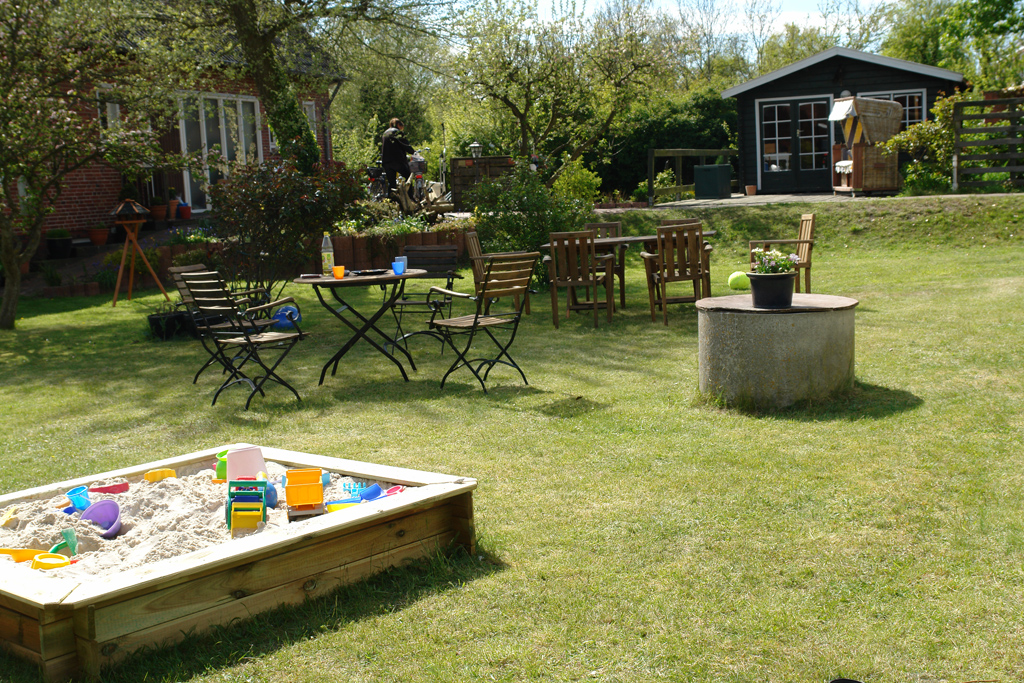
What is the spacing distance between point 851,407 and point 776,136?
1731 centimetres

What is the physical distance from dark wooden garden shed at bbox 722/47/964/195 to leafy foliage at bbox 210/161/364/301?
517 inches

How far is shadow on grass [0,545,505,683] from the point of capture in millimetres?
2639

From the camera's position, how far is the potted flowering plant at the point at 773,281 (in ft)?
18.0

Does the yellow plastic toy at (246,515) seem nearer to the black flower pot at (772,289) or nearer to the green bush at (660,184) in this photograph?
the black flower pot at (772,289)

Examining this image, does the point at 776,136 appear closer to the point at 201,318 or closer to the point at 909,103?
the point at 909,103

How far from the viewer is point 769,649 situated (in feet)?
8.60

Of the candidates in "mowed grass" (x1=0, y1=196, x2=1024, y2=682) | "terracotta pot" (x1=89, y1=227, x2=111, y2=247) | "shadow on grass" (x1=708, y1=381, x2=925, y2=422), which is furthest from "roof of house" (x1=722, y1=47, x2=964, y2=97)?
"shadow on grass" (x1=708, y1=381, x2=925, y2=422)

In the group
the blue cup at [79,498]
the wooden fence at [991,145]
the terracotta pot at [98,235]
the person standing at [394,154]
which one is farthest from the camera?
the person standing at [394,154]

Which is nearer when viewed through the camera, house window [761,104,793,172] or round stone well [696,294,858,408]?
round stone well [696,294,858,408]

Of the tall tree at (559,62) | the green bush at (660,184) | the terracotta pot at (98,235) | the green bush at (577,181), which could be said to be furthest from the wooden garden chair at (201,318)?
the green bush at (660,184)

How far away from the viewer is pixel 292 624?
293 cm

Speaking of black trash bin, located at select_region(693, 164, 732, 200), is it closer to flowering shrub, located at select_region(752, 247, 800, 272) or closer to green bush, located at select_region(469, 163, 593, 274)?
green bush, located at select_region(469, 163, 593, 274)

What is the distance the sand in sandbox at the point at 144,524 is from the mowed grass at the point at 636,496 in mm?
426

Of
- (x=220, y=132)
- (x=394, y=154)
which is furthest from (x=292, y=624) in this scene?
(x=220, y=132)
